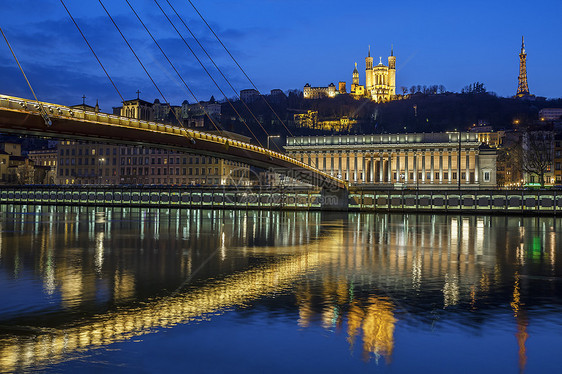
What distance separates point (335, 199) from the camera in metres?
89.5

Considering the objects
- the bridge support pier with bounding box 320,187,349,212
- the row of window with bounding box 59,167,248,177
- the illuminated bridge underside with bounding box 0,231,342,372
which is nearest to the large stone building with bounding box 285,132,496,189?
the row of window with bounding box 59,167,248,177

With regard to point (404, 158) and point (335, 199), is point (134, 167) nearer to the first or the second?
point (404, 158)

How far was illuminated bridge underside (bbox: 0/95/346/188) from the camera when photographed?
3712 cm

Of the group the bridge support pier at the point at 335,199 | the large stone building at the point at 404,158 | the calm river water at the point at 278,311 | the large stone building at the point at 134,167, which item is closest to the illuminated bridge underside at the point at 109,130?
the calm river water at the point at 278,311

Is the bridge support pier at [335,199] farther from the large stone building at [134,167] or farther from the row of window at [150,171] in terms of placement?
the large stone building at [134,167]

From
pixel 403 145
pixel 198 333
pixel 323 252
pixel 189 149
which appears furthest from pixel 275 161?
pixel 403 145

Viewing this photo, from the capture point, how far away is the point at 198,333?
11.2 meters

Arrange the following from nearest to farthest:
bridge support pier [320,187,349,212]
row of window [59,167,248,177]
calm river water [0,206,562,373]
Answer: calm river water [0,206,562,373]
bridge support pier [320,187,349,212]
row of window [59,167,248,177]

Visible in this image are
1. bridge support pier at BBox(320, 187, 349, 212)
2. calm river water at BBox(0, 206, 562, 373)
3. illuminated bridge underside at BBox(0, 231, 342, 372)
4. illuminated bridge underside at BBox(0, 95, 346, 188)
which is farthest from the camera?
bridge support pier at BBox(320, 187, 349, 212)

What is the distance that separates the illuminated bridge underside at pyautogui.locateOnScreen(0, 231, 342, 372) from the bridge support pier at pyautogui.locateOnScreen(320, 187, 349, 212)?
2650 inches

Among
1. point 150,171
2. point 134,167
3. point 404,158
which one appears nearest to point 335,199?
point 404,158

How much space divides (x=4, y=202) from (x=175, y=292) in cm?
10787

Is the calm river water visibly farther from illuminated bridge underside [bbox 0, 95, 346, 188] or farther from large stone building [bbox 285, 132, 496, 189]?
large stone building [bbox 285, 132, 496, 189]

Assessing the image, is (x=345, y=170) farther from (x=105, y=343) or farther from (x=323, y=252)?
(x=105, y=343)
